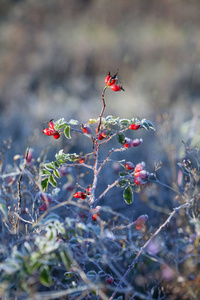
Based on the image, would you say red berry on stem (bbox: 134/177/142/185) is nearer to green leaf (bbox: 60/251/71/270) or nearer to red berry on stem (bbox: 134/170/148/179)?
red berry on stem (bbox: 134/170/148/179)

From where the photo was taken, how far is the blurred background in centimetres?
451

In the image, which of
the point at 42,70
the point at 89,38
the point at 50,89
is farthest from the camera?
the point at 89,38

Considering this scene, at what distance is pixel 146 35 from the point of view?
6742mm

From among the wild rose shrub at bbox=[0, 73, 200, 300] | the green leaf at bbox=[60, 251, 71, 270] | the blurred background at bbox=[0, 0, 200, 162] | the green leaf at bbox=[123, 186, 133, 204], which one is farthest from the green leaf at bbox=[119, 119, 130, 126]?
the blurred background at bbox=[0, 0, 200, 162]

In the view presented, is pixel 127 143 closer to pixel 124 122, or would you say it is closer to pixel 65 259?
pixel 124 122

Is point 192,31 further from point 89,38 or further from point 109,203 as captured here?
point 109,203

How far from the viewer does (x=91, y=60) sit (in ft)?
19.3

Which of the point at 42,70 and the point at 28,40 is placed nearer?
the point at 42,70

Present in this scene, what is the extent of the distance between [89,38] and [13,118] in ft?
10.4

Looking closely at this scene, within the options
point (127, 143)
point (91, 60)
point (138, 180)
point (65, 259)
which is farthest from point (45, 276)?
point (91, 60)

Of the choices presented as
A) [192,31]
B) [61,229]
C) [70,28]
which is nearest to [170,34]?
[192,31]

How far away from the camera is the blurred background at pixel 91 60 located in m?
4.51

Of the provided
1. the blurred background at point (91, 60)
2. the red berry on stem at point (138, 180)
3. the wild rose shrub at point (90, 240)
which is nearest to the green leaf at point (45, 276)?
the wild rose shrub at point (90, 240)

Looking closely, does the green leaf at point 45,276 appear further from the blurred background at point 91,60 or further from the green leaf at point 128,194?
the blurred background at point 91,60
